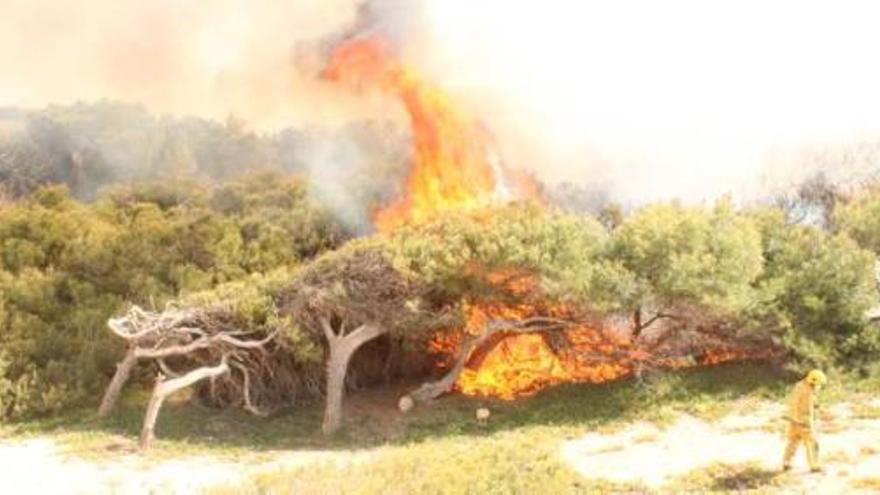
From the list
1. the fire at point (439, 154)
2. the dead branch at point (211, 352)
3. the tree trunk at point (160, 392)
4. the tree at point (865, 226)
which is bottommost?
the tree trunk at point (160, 392)

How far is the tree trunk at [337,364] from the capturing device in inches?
1059

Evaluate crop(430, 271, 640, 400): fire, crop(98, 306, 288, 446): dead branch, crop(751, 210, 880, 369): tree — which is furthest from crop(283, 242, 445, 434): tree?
crop(751, 210, 880, 369): tree

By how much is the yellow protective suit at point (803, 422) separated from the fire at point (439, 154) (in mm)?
19909

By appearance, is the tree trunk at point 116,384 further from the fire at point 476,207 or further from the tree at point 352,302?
the fire at point 476,207

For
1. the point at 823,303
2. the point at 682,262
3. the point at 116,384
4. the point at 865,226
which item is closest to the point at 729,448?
the point at 682,262

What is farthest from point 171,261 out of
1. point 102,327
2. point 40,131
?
point 40,131

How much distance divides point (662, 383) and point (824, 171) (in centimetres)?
3119

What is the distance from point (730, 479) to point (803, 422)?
5.95 feet

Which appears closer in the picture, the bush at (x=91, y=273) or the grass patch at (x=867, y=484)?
the grass patch at (x=867, y=484)

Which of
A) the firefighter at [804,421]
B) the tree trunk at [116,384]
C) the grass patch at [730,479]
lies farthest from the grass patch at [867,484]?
the tree trunk at [116,384]

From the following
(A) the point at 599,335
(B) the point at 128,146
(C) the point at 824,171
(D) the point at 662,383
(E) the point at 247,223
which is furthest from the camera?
(B) the point at 128,146

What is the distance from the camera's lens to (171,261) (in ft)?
121

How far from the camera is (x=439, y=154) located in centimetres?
3788

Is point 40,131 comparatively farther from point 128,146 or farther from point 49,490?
point 49,490
